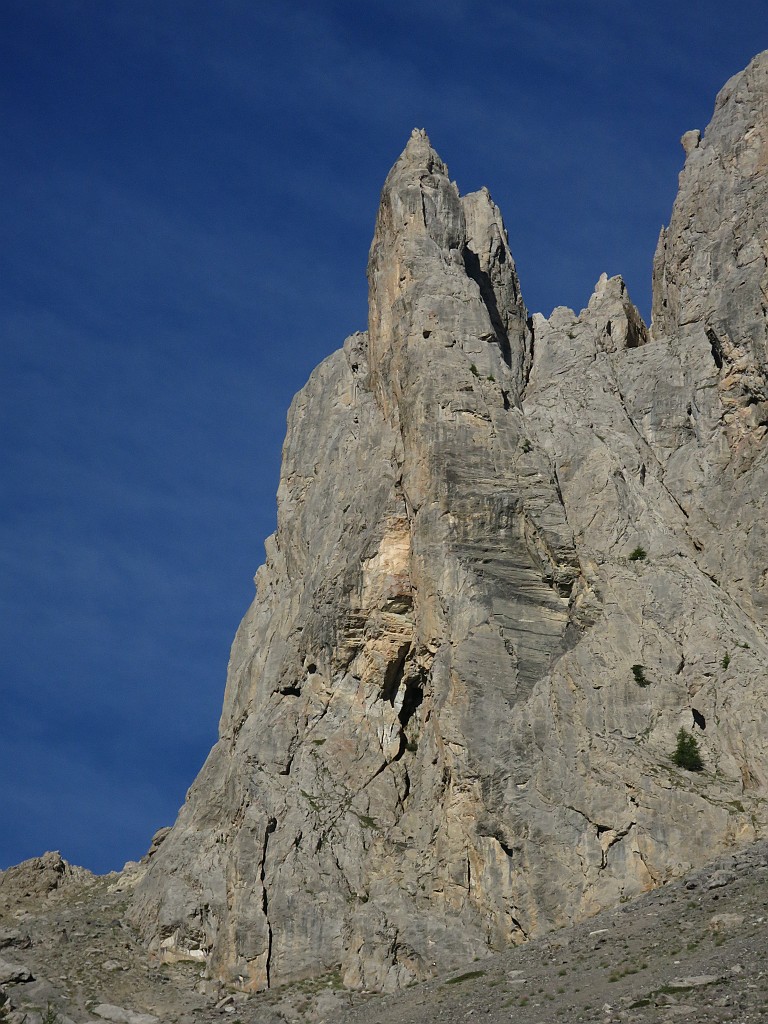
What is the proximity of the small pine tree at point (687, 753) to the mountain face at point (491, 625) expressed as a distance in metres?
0.48

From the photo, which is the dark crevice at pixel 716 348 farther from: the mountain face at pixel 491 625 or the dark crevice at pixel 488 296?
the dark crevice at pixel 488 296

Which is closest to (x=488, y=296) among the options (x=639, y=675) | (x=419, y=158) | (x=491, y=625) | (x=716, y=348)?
(x=419, y=158)

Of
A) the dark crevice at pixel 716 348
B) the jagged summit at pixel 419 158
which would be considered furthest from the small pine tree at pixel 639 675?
the jagged summit at pixel 419 158

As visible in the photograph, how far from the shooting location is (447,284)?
84.4 meters

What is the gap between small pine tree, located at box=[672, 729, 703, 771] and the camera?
2504 inches

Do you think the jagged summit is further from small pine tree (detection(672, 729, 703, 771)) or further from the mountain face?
small pine tree (detection(672, 729, 703, 771))

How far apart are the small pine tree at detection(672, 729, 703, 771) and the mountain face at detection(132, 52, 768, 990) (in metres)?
0.48

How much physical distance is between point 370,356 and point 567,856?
125 feet

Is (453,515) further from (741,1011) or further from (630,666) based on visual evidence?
(741,1011)

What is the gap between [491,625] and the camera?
7025 centimetres

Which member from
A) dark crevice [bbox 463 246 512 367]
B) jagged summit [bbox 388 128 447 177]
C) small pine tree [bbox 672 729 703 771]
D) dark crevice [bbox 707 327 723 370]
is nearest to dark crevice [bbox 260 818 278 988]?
small pine tree [bbox 672 729 703 771]

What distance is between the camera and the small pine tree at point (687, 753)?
63.6 metres

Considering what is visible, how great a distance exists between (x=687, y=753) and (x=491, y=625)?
11.8 metres

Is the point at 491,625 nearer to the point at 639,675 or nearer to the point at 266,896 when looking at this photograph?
the point at 639,675
